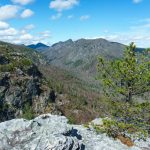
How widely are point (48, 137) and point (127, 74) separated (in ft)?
43.0

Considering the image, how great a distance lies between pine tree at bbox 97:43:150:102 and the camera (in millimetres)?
35781

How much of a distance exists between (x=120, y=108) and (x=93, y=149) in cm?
755

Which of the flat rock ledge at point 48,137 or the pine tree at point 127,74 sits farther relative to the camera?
the pine tree at point 127,74

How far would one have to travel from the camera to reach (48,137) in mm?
27500

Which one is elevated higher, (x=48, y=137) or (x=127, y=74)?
(x=127, y=74)

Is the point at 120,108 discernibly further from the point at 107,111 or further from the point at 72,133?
the point at 72,133

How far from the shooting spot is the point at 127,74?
118 feet

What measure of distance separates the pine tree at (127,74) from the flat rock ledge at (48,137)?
5973mm

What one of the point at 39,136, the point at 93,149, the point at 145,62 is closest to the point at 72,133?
the point at 93,149

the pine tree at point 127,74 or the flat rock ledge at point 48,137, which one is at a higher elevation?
the pine tree at point 127,74

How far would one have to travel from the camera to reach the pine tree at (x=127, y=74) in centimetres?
3578

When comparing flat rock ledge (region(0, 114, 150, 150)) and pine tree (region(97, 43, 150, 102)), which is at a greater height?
pine tree (region(97, 43, 150, 102))

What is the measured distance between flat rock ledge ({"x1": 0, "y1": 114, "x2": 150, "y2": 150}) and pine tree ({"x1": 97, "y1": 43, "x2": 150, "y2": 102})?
597cm

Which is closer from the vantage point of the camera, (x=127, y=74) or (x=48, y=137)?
(x=48, y=137)
